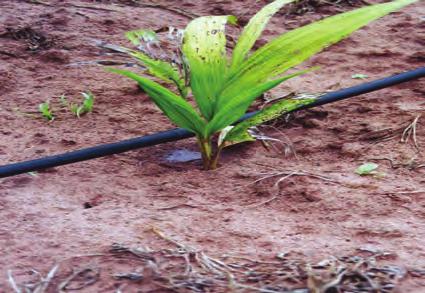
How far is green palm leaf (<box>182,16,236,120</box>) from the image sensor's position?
5.06ft

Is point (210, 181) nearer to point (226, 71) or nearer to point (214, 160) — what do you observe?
point (214, 160)

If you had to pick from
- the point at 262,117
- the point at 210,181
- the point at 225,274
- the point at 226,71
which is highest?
the point at 226,71

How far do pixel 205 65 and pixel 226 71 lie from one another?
5 cm

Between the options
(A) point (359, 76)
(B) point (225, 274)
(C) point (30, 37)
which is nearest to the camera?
(B) point (225, 274)

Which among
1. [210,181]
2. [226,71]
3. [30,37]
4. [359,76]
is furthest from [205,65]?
[30,37]

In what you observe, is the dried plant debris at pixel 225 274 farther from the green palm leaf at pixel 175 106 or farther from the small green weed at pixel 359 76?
the small green weed at pixel 359 76

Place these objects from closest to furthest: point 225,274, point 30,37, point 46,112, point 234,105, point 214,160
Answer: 1. point 225,274
2. point 234,105
3. point 214,160
4. point 46,112
5. point 30,37

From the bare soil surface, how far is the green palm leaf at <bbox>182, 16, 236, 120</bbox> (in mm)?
179

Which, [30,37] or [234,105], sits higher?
[30,37]

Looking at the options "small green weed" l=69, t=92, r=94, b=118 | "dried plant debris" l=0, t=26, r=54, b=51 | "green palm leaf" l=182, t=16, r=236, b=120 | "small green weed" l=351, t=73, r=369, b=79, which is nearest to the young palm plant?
"green palm leaf" l=182, t=16, r=236, b=120

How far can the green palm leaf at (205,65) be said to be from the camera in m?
1.54

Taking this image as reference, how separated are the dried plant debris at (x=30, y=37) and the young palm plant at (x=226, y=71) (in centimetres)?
91

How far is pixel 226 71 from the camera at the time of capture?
156 centimetres

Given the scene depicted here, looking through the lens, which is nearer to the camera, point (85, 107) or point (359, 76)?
point (85, 107)
